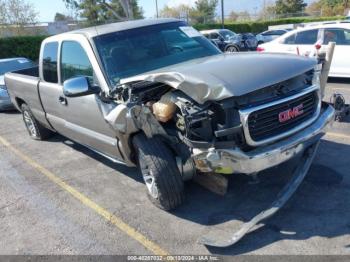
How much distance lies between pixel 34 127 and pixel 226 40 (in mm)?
17644

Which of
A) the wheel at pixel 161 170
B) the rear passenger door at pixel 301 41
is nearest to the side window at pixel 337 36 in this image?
the rear passenger door at pixel 301 41

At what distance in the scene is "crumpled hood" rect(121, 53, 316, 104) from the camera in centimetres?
334

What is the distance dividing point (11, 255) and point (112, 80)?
210cm

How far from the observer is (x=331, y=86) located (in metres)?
9.83

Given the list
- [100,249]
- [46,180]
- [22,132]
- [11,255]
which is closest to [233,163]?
[100,249]

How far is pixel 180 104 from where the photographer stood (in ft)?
11.9

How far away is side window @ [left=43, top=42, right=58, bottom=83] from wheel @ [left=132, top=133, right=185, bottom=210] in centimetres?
230

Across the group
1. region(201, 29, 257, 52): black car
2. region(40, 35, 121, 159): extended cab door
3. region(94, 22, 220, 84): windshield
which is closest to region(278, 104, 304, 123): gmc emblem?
region(94, 22, 220, 84): windshield

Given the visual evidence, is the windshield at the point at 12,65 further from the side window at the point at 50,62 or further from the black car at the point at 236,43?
the black car at the point at 236,43

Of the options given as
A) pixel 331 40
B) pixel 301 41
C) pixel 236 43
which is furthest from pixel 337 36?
pixel 236 43

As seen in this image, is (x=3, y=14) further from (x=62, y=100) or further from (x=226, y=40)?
(x=62, y=100)

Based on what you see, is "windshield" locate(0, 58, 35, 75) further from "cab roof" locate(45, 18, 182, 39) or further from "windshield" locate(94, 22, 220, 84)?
"windshield" locate(94, 22, 220, 84)

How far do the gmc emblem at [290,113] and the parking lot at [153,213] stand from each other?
94cm

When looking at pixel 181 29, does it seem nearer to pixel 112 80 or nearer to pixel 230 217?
pixel 112 80
